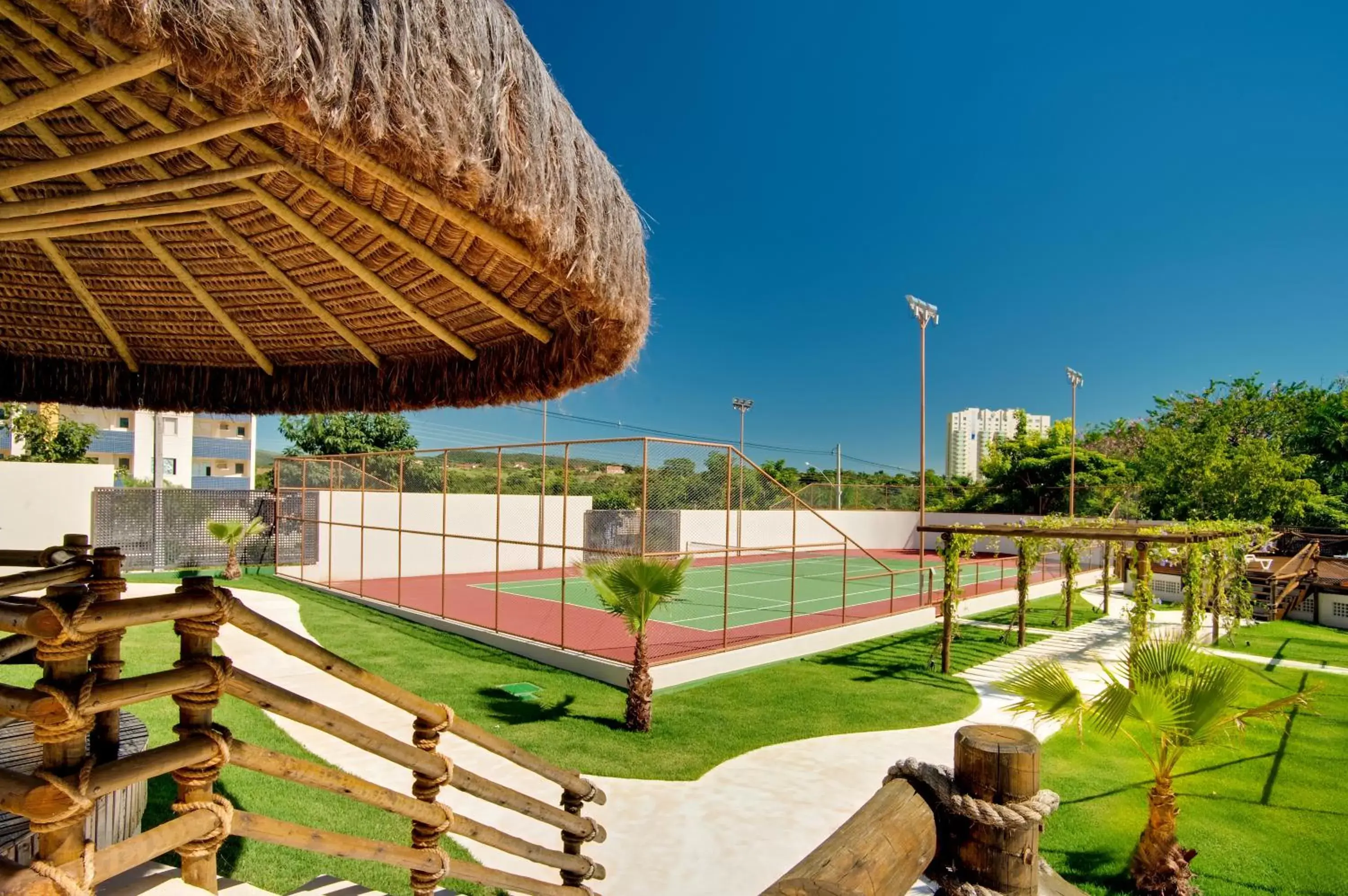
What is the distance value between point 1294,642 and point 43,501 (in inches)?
952

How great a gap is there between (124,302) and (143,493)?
55.0 ft

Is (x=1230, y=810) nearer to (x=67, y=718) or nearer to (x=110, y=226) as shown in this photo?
(x=67, y=718)

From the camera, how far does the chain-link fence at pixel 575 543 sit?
1101 centimetres

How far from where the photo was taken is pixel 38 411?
22734 mm

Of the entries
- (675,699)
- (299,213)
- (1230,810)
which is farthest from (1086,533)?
(299,213)

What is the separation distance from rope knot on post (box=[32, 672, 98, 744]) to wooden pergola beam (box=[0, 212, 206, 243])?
139 centimetres

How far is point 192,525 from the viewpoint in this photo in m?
16.9

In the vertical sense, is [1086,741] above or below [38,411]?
below

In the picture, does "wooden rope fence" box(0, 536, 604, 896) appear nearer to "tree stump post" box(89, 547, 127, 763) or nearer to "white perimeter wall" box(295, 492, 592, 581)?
"tree stump post" box(89, 547, 127, 763)

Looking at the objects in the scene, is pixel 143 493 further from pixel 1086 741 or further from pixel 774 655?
pixel 1086 741

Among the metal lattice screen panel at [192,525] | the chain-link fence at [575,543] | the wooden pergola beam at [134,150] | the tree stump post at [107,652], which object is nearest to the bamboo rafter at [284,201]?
the wooden pergola beam at [134,150]

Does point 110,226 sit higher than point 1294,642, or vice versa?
point 110,226

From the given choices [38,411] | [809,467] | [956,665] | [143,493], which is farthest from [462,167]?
[809,467]

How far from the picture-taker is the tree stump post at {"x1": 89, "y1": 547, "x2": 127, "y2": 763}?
1411 millimetres
